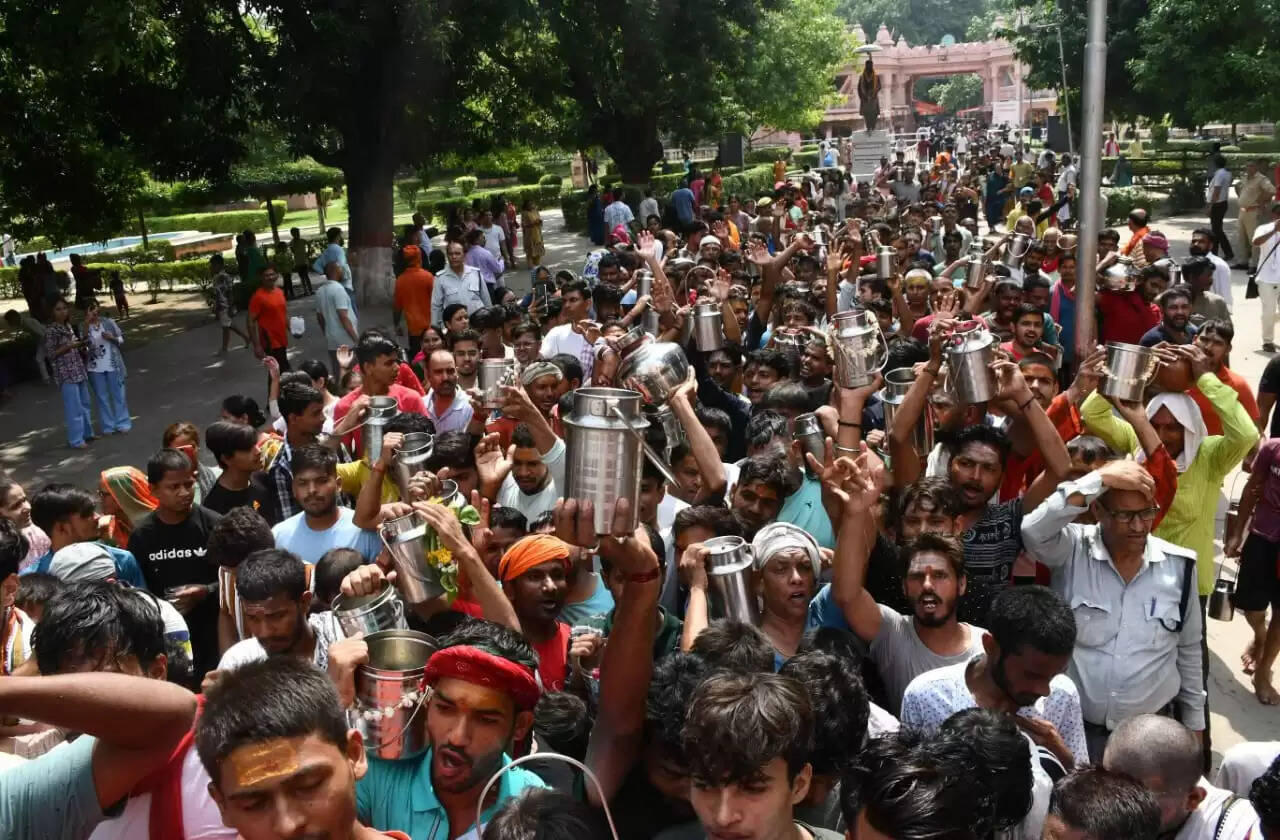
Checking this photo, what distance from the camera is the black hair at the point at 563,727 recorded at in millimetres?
3045

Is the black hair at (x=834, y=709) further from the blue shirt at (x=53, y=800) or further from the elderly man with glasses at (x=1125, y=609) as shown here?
the blue shirt at (x=53, y=800)

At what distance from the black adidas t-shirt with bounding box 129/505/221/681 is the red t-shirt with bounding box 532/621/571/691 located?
1.60 m

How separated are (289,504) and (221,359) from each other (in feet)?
34.7

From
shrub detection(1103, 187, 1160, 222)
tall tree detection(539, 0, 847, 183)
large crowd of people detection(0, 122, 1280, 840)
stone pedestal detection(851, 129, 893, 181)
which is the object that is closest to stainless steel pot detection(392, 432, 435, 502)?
large crowd of people detection(0, 122, 1280, 840)

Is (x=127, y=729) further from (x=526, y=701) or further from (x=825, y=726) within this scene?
(x=825, y=726)

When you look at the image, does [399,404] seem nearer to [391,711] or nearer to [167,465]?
[167,465]

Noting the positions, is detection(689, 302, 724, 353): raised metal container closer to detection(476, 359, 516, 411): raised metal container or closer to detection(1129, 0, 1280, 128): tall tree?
detection(476, 359, 516, 411): raised metal container

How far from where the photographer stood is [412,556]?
12.2ft

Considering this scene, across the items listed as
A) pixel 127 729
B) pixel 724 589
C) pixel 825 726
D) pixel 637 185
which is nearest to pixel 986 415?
pixel 724 589

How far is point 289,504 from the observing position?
5613mm

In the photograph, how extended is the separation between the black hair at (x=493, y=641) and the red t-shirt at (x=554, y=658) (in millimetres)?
697

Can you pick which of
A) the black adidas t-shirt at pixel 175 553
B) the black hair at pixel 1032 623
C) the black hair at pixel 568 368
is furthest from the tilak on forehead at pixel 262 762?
the black hair at pixel 568 368

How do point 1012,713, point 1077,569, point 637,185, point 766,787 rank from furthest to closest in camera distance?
point 637,185 → point 1077,569 → point 1012,713 → point 766,787

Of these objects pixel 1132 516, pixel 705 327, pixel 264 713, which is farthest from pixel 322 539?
pixel 1132 516
